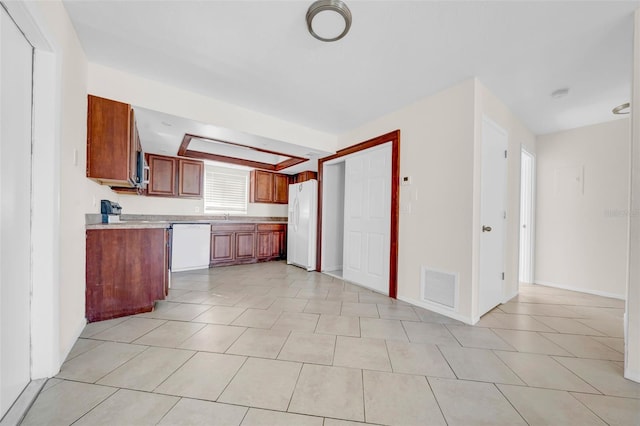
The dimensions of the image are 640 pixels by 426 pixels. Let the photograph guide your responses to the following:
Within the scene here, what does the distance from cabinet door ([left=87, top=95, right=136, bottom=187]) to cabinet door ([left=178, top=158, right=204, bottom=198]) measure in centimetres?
257

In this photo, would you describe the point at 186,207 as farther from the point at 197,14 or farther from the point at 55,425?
the point at 55,425

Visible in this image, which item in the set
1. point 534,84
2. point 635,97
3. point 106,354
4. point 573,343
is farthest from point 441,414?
point 534,84

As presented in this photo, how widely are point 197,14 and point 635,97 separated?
295 cm

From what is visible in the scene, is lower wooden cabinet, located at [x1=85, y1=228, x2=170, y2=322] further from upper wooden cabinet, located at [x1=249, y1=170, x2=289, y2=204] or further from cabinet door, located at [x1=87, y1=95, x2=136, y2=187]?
upper wooden cabinet, located at [x1=249, y1=170, x2=289, y2=204]

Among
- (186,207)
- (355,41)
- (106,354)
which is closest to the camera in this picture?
(106,354)

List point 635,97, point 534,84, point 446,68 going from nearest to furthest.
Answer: point 635,97 → point 446,68 → point 534,84

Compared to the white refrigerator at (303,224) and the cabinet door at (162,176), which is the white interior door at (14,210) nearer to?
the cabinet door at (162,176)

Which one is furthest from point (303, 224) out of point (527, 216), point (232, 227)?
point (527, 216)

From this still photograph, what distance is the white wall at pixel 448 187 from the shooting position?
2334mm

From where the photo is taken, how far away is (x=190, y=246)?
4.30m

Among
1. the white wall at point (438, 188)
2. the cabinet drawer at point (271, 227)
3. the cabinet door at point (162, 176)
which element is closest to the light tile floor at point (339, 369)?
the white wall at point (438, 188)

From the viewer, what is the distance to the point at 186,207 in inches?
191

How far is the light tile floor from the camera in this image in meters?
1.19

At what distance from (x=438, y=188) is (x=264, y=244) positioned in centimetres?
385
